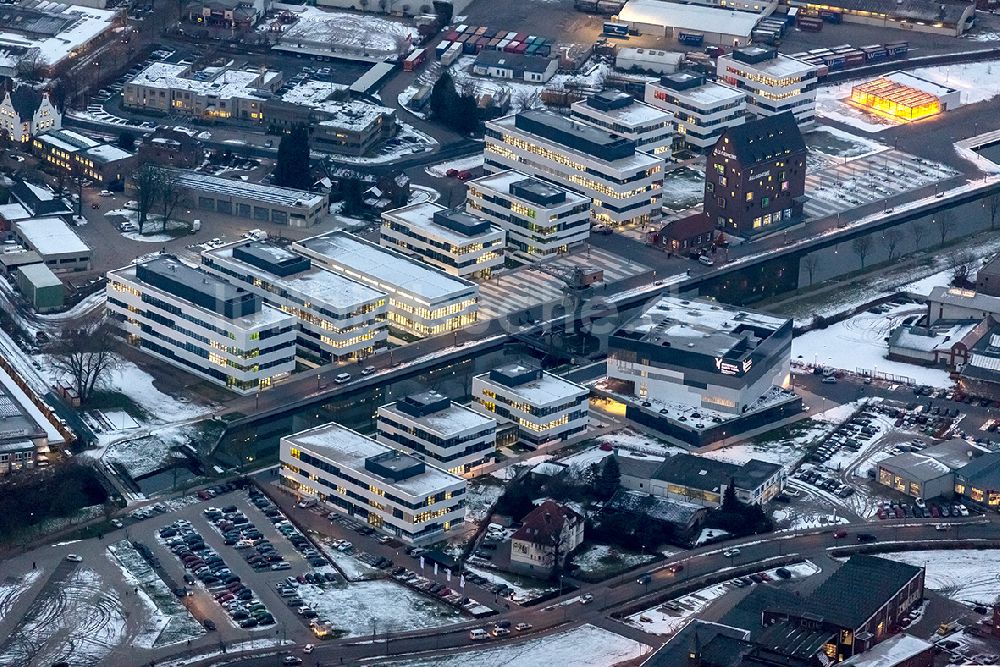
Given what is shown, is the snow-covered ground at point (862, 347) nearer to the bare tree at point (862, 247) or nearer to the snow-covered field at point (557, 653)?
the bare tree at point (862, 247)

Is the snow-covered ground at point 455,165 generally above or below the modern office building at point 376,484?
below

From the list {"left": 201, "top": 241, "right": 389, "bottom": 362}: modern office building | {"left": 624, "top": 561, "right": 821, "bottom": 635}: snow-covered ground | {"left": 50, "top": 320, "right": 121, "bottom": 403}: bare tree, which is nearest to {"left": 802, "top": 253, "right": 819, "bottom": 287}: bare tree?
{"left": 201, "top": 241, "right": 389, "bottom": 362}: modern office building

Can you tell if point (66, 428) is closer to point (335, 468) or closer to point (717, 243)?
point (335, 468)

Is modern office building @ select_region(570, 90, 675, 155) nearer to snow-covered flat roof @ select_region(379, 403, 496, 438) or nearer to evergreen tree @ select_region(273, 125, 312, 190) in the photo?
evergreen tree @ select_region(273, 125, 312, 190)

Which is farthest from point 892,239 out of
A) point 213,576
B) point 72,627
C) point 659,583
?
point 72,627

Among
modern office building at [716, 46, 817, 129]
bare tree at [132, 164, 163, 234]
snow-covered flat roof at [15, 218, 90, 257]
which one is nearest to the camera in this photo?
snow-covered flat roof at [15, 218, 90, 257]

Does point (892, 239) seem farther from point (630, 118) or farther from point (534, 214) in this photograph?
point (534, 214)

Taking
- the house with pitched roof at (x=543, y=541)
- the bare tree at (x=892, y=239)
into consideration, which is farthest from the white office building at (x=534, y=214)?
the house with pitched roof at (x=543, y=541)
